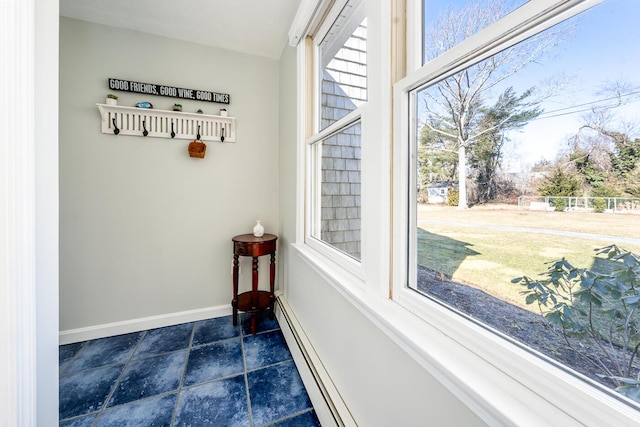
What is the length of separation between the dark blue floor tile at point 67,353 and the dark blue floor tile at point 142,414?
0.64 m

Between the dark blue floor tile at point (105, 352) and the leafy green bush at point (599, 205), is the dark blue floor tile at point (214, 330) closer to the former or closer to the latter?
the dark blue floor tile at point (105, 352)

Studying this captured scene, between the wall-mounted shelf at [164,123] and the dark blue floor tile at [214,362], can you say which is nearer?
the dark blue floor tile at [214,362]

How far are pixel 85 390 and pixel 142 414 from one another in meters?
0.44

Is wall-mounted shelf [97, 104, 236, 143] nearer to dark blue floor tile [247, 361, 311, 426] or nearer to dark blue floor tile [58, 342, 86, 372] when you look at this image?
dark blue floor tile [58, 342, 86, 372]

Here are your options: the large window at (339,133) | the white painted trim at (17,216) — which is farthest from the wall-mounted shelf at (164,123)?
the white painted trim at (17,216)

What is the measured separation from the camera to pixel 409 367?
0.75m

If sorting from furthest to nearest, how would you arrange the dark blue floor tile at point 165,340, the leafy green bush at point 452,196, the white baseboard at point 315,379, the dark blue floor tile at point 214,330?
the dark blue floor tile at point 214,330 < the dark blue floor tile at point 165,340 < the white baseboard at point 315,379 < the leafy green bush at point 452,196

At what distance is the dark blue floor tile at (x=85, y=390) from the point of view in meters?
1.32

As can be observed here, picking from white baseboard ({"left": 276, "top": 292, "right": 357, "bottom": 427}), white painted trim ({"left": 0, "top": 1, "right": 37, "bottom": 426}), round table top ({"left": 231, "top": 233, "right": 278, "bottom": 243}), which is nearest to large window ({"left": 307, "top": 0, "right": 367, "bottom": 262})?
round table top ({"left": 231, "top": 233, "right": 278, "bottom": 243})

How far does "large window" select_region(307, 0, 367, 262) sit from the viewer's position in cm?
127

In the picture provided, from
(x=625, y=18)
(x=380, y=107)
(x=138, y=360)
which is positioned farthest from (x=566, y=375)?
(x=138, y=360)

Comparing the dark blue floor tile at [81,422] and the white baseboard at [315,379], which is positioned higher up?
the white baseboard at [315,379]

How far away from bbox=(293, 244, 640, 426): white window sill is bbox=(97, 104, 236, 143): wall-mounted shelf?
1.95 m

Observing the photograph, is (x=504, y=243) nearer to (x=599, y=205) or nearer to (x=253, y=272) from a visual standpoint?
(x=599, y=205)
